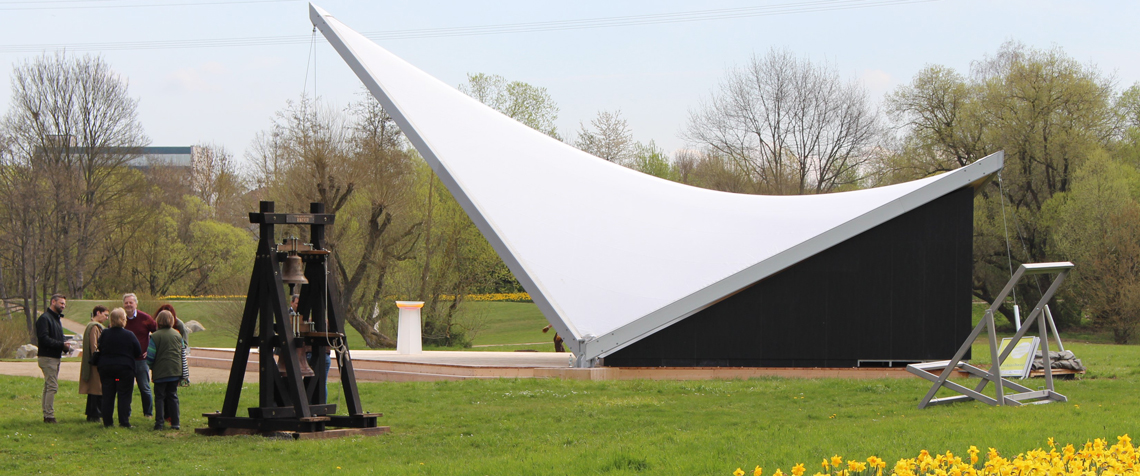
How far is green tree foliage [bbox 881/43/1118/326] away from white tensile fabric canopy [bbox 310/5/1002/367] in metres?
17.0

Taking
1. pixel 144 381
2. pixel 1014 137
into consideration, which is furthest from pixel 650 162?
pixel 144 381

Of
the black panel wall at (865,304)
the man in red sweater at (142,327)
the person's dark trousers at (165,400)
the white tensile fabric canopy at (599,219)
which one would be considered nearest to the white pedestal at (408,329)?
the white tensile fabric canopy at (599,219)

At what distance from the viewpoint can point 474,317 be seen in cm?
2470

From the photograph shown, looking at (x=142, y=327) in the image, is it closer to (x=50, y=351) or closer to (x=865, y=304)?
(x=50, y=351)

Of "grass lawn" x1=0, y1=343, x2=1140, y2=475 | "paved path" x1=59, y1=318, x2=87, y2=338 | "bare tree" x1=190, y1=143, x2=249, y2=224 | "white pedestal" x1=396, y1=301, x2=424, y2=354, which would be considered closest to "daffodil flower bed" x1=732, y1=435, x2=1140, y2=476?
"grass lawn" x1=0, y1=343, x2=1140, y2=475

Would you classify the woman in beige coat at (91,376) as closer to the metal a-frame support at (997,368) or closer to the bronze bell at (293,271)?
the bronze bell at (293,271)

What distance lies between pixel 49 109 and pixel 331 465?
93.6 feet

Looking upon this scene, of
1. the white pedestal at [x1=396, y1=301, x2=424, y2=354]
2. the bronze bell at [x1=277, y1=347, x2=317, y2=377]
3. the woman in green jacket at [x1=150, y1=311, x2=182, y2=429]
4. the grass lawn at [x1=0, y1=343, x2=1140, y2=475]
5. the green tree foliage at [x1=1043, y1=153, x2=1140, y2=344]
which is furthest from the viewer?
the green tree foliage at [x1=1043, y1=153, x2=1140, y2=344]

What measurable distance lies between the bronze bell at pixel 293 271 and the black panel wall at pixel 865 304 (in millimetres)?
5783

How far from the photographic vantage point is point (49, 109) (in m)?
29.2

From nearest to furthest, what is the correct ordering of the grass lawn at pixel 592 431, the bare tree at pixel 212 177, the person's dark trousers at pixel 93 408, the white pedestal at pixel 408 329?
the grass lawn at pixel 592 431 < the person's dark trousers at pixel 93 408 < the white pedestal at pixel 408 329 < the bare tree at pixel 212 177

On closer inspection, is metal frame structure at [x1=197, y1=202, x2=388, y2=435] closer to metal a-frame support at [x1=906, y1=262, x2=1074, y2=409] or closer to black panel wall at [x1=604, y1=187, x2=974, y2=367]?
metal a-frame support at [x1=906, y1=262, x2=1074, y2=409]

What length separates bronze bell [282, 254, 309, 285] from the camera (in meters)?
7.07

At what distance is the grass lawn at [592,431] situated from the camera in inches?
202
